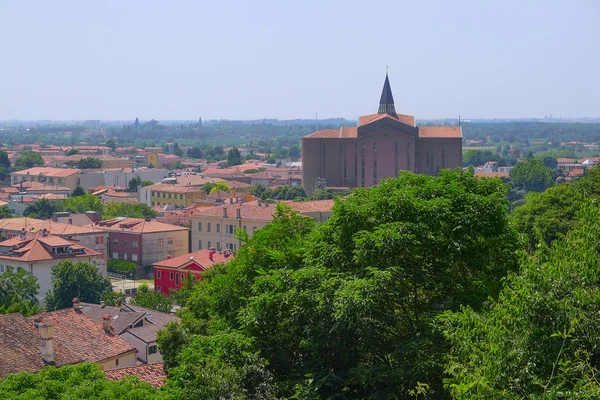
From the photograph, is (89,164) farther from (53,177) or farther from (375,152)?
(375,152)

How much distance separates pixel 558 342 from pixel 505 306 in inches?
43.3

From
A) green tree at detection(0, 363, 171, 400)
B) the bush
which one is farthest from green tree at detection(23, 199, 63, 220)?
green tree at detection(0, 363, 171, 400)

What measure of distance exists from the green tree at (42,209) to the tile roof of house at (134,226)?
17778 millimetres

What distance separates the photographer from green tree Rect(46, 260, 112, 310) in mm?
40438

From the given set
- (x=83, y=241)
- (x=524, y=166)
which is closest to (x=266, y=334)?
(x=83, y=241)

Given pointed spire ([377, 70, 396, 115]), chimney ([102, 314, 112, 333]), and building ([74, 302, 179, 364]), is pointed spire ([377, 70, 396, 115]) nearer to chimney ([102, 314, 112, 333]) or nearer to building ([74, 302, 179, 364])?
building ([74, 302, 179, 364])

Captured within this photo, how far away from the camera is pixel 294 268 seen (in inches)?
686

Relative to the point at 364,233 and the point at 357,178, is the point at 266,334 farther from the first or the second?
the point at 357,178

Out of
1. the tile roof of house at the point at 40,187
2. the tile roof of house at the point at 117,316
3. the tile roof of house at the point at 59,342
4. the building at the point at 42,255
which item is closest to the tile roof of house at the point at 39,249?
the building at the point at 42,255

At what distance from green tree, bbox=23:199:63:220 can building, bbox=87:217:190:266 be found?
18920 millimetres

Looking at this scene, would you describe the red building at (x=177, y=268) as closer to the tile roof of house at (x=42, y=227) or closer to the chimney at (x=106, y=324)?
the tile roof of house at (x=42, y=227)

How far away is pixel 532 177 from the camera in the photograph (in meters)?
102

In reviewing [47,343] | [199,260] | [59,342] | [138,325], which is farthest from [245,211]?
[47,343]

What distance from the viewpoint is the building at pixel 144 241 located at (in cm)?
5719
